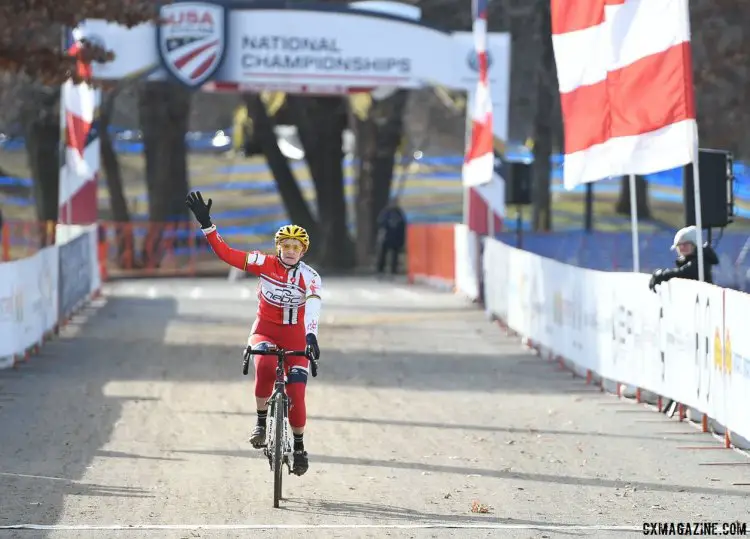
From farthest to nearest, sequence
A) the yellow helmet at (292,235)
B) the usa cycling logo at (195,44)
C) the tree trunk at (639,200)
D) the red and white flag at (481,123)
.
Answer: the tree trunk at (639,200) < the usa cycling logo at (195,44) < the red and white flag at (481,123) < the yellow helmet at (292,235)

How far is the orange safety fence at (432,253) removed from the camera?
122 feet

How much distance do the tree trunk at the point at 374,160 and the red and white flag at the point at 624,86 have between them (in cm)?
2691

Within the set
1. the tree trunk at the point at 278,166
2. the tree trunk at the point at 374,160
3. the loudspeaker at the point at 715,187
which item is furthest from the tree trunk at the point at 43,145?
the loudspeaker at the point at 715,187

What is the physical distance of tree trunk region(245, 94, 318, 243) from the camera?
1861 inches

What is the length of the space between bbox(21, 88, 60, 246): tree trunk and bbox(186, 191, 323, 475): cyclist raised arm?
35.4m

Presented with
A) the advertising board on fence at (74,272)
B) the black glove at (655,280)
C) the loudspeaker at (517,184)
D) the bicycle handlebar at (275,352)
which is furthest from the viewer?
the loudspeaker at (517,184)

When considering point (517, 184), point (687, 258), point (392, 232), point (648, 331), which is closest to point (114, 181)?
point (392, 232)

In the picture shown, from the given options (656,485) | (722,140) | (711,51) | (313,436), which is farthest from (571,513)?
(722,140)

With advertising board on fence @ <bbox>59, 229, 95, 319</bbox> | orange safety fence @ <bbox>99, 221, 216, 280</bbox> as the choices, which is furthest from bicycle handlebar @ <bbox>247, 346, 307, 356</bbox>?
orange safety fence @ <bbox>99, 221, 216, 280</bbox>

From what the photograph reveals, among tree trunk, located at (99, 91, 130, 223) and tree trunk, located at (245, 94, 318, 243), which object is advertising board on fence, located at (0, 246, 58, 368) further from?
tree trunk, located at (99, 91, 130, 223)

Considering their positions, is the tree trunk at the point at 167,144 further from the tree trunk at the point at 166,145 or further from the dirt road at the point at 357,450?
the dirt road at the point at 357,450

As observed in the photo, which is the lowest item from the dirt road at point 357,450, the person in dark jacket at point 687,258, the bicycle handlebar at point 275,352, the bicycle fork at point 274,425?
the dirt road at point 357,450

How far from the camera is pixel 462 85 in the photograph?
33219mm

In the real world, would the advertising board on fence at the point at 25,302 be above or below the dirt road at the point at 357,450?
above
